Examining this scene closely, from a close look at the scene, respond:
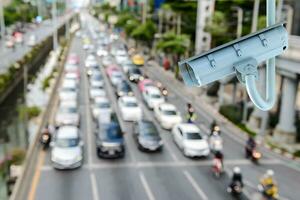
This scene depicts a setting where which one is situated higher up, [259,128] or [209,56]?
[209,56]

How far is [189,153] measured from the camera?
81.9 ft

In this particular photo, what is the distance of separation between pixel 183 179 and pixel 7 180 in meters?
8.26

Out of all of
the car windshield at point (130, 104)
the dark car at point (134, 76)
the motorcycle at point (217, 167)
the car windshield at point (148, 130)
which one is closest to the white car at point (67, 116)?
the car windshield at point (130, 104)

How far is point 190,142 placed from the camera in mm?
25375

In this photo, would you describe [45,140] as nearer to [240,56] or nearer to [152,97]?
[152,97]

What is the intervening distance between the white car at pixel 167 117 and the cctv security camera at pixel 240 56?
80.9 feet

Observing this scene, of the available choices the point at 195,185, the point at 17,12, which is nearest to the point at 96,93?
the point at 195,185

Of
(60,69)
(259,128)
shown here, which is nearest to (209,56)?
(259,128)

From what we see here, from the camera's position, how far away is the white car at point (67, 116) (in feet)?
97.2

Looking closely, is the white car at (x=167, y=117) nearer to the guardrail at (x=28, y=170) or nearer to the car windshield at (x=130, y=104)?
the car windshield at (x=130, y=104)

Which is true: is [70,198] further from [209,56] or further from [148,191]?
[209,56]

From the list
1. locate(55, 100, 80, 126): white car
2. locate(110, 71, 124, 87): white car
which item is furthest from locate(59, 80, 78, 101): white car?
locate(110, 71, 124, 87): white car

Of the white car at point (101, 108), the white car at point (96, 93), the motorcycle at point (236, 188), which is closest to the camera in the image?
the motorcycle at point (236, 188)

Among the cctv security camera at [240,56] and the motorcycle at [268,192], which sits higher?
the cctv security camera at [240,56]
